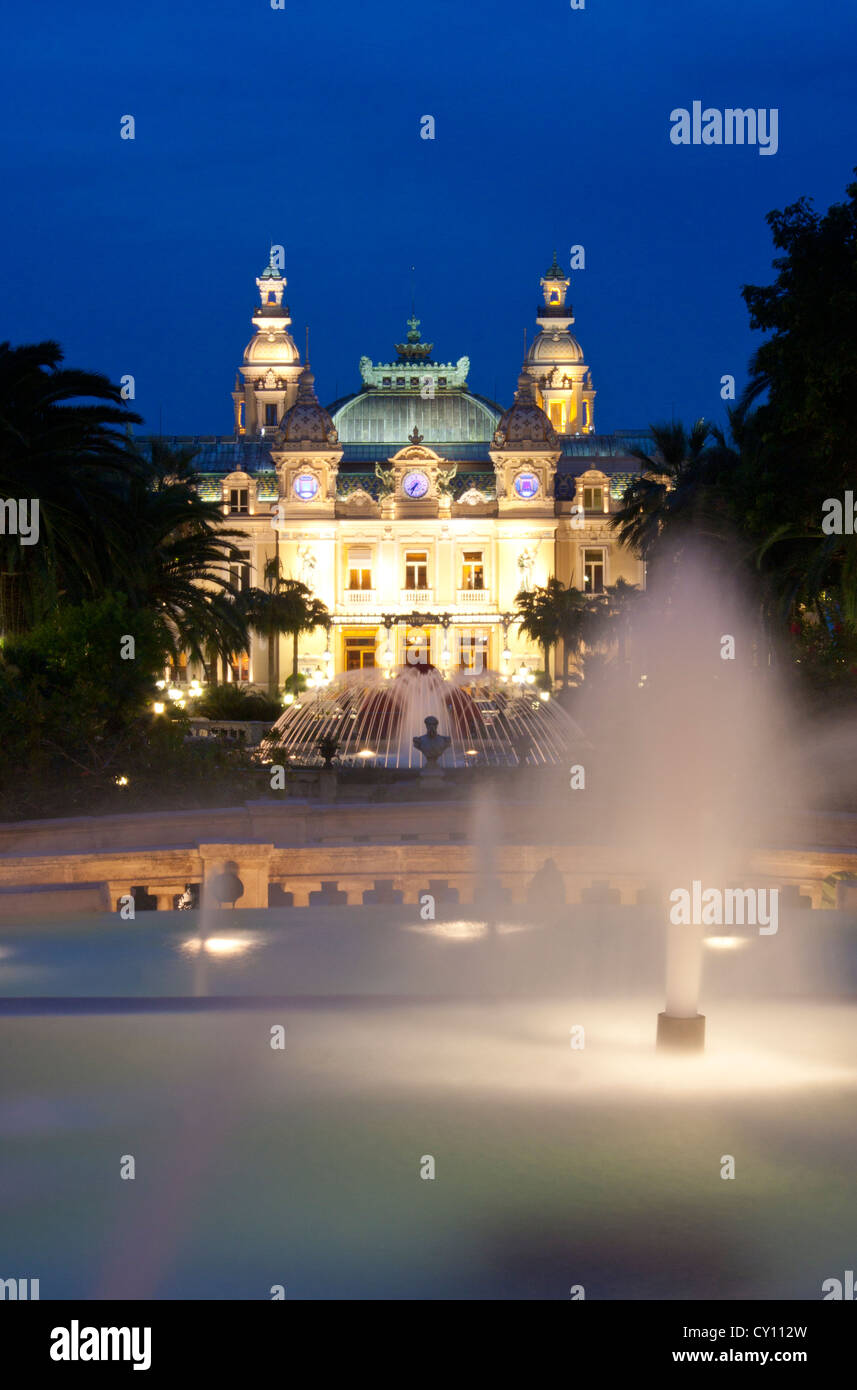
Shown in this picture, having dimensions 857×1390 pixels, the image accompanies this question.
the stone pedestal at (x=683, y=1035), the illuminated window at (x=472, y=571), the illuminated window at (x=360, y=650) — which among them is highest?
the illuminated window at (x=472, y=571)

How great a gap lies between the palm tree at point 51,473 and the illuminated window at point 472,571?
189ft

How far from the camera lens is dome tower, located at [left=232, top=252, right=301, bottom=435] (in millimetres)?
95125

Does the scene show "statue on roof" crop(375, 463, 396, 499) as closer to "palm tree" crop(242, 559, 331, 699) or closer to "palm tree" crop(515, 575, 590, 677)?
"palm tree" crop(242, 559, 331, 699)

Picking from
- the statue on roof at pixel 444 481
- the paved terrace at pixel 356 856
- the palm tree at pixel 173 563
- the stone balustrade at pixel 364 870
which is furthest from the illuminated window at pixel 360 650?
the stone balustrade at pixel 364 870

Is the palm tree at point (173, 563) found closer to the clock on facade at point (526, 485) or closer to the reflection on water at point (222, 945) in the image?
the reflection on water at point (222, 945)

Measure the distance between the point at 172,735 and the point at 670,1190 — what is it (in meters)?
10.9

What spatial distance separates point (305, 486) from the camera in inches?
3145

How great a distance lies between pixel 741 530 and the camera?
25344 mm

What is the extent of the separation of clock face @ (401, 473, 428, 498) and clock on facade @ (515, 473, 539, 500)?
15.9 ft

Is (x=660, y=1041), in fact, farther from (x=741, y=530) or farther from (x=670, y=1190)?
(x=741, y=530)

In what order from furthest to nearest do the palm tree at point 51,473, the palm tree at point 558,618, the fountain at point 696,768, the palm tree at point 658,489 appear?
the palm tree at point 558,618 → the palm tree at point 658,489 → the palm tree at point 51,473 → the fountain at point 696,768

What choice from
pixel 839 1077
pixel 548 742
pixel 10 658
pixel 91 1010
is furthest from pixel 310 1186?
pixel 548 742

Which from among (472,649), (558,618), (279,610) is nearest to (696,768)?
(279,610)

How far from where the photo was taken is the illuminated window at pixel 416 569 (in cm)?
8075
